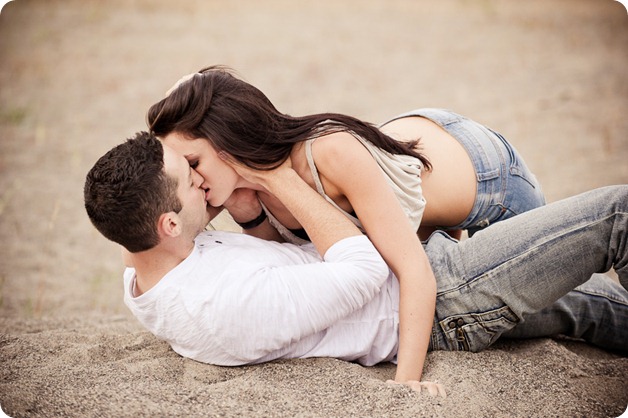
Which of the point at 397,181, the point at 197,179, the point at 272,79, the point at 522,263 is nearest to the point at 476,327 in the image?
the point at 522,263

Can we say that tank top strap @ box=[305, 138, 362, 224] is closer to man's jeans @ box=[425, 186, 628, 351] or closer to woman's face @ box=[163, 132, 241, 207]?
woman's face @ box=[163, 132, 241, 207]

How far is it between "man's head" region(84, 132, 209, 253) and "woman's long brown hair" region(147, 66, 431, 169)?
9.0 inches

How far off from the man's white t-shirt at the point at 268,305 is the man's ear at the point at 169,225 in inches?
4.9

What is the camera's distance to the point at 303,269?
245 centimetres

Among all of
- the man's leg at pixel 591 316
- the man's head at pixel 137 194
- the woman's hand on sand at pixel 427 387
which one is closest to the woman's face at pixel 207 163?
the man's head at pixel 137 194

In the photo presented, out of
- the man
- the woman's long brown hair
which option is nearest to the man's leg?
the man

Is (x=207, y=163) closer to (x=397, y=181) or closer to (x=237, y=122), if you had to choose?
(x=237, y=122)

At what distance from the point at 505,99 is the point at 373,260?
5.93 m

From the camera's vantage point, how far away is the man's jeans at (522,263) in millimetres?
2580

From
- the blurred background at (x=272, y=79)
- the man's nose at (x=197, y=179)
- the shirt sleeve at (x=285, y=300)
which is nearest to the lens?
the shirt sleeve at (x=285, y=300)

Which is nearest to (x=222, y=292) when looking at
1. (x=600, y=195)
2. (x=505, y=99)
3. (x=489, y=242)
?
(x=489, y=242)

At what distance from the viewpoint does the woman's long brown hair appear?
107 inches

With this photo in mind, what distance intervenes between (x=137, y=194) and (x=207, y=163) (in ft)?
1.29

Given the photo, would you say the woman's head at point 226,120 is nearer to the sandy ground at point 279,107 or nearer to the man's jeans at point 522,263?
the sandy ground at point 279,107
